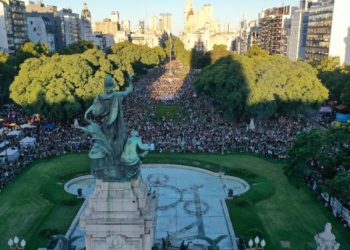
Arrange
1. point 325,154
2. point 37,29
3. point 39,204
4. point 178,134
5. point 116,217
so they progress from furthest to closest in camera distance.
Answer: point 37,29 → point 178,134 → point 39,204 → point 325,154 → point 116,217

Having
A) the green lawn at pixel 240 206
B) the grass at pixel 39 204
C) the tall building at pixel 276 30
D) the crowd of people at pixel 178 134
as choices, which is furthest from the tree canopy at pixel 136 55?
the green lawn at pixel 240 206

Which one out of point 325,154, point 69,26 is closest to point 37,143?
point 325,154

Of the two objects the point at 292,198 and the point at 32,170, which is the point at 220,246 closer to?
the point at 292,198

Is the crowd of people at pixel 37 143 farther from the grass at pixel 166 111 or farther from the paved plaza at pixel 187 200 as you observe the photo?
the grass at pixel 166 111

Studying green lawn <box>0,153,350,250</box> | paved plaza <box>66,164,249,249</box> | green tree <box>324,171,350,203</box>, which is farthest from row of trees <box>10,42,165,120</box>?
green tree <box>324,171,350,203</box>

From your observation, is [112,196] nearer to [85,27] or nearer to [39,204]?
[39,204]

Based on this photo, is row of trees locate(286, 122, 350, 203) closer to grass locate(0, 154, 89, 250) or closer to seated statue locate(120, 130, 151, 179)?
seated statue locate(120, 130, 151, 179)

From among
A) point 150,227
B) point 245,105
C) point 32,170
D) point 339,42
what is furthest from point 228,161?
point 339,42
